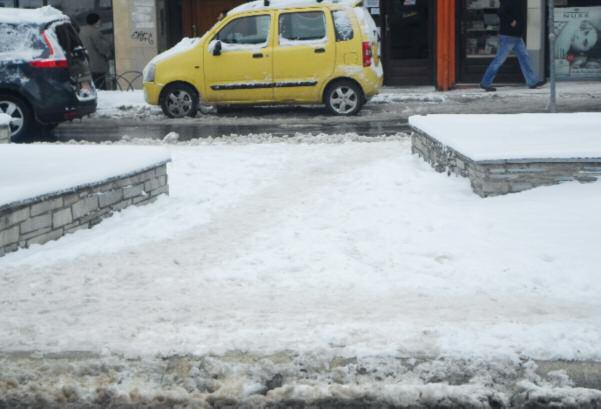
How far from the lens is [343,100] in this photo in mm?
17328

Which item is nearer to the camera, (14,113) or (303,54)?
(14,113)

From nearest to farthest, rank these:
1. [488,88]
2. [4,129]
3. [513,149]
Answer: [513,149]
[4,129]
[488,88]

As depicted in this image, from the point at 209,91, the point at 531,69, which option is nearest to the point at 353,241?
the point at 209,91

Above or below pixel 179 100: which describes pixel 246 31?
above

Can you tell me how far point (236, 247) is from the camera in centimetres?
752

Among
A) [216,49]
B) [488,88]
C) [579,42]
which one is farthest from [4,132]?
[579,42]

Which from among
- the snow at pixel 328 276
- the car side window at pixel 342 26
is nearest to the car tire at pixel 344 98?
the car side window at pixel 342 26

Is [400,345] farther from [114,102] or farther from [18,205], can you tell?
[114,102]

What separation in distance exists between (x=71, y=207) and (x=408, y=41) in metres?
15.5

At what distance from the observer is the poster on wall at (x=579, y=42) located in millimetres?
22031

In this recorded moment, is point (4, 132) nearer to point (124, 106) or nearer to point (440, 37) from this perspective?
point (124, 106)

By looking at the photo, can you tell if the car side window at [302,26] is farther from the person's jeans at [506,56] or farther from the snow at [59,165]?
the snow at [59,165]

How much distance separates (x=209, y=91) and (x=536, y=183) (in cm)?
1019

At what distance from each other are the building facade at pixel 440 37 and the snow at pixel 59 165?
1300 centimetres
